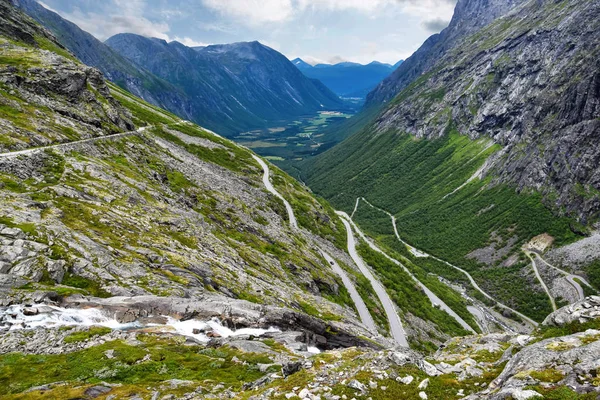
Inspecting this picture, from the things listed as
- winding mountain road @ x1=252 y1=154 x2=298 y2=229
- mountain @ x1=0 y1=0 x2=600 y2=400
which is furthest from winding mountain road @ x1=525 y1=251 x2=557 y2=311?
winding mountain road @ x1=252 y1=154 x2=298 y2=229

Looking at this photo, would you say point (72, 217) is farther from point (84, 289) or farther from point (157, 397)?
point (157, 397)

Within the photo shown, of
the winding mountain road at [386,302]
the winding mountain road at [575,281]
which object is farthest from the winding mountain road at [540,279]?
the winding mountain road at [386,302]

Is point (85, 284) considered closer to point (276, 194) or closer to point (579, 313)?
point (579, 313)

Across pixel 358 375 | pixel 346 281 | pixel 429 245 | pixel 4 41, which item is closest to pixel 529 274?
pixel 429 245

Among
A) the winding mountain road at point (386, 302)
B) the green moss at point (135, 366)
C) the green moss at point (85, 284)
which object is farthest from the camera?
the winding mountain road at point (386, 302)

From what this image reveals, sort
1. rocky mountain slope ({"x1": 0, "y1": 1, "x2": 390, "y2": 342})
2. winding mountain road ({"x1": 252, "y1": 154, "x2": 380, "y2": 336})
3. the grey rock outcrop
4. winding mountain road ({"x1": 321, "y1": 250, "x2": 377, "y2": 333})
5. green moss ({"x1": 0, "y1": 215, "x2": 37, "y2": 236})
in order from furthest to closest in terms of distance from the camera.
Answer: winding mountain road ({"x1": 252, "y1": 154, "x2": 380, "y2": 336}), winding mountain road ({"x1": 321, "y1": 250, "x2": 377, "y2": 333}), rocky mountain slope ({"x1": 0, "y1": 1, "x2": 390, "y2": 342}), green moss ({"x1": 0, "y1": 215, "x2": 37, "y2": 236}), the grey rock outcrop

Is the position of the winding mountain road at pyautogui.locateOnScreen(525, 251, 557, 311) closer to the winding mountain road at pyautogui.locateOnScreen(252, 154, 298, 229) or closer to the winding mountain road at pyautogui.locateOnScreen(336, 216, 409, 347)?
the winding mountain road at pyautogui.locateOnScreen(336, 216, 409, 347)

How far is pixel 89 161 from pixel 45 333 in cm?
4666

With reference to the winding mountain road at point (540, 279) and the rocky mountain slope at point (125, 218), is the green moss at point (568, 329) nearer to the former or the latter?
the rocky mountain slope at point (125, 218)

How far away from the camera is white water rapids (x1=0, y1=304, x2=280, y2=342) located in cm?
2447

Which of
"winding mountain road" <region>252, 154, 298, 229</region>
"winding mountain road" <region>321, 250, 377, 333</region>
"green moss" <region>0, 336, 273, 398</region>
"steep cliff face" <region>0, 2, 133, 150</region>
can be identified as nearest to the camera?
"green moss" <region>0, 336, 273, 398</region>

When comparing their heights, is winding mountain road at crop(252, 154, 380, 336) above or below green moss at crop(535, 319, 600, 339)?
below

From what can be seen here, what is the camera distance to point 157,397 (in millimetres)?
18516

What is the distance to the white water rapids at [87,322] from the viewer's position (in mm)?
24469
